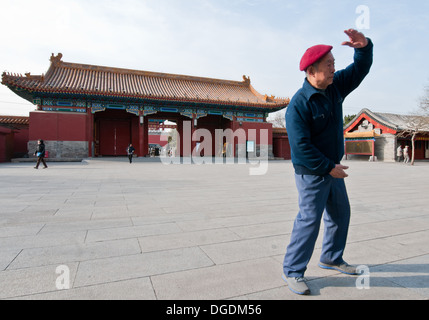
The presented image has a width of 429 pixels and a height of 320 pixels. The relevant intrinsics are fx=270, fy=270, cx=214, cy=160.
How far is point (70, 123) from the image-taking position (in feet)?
52.6

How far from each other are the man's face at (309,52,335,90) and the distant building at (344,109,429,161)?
21023 mm

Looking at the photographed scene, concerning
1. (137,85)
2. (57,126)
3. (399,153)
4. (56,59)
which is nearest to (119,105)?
(137,85)

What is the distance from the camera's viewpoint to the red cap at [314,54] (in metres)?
1.59

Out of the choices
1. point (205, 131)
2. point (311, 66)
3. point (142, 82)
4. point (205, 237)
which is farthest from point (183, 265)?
point (205, 131)

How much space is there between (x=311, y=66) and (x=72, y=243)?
2372 mm

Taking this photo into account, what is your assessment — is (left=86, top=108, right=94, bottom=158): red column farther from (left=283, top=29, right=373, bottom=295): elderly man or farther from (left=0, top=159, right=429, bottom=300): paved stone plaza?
(left=283, top=29, right=373, bottom=295): elderly man

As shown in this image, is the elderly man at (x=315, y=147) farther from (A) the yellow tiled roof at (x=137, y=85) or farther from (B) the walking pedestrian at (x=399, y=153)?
(B) the walking pedestrian at (x=399, y=153)

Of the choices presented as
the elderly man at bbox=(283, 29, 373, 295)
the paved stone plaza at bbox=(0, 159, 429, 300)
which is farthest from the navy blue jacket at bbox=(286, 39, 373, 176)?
the paved stone plaza at bbox=(0, 159, 429, 300)

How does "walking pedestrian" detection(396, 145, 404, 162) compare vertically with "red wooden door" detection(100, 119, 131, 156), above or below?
below

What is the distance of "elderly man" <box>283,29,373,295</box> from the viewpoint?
5.14ft

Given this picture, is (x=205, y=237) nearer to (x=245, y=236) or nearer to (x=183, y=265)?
(x=245, y=236)

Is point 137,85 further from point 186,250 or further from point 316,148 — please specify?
point 316,148

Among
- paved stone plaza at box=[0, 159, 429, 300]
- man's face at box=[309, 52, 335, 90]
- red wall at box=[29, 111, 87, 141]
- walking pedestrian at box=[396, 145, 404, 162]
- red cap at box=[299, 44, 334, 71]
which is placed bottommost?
paved stone plaza at box=[0, 159, 429, 300]

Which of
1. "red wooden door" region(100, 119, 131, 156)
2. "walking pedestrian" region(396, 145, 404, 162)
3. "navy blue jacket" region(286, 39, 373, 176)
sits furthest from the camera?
"red wooden door" region(100, 119, 131, 156)
